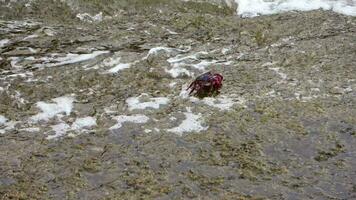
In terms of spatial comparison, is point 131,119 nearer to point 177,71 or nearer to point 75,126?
point 75,126

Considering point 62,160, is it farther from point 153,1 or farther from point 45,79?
point 153,1

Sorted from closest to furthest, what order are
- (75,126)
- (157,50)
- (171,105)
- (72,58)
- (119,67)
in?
(75,126) < (171,105) < (119,67) < (72,58) < (157,50)

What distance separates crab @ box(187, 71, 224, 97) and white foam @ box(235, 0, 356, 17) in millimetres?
5181

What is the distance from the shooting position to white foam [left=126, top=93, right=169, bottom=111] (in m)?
9.07

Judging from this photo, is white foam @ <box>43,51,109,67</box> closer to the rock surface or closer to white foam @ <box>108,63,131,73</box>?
the rock surface

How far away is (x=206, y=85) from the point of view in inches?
367

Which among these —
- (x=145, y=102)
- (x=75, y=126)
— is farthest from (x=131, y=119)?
(x=75, y=126)

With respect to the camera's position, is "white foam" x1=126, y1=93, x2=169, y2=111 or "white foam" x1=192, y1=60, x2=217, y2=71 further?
"white foam" x1=192, y1=60, x2=217, y2=71

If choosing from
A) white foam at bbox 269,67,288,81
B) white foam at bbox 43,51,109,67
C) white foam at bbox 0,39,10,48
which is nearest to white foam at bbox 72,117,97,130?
white foam at bbox 43,51,109,67

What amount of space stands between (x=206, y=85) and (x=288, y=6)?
6.06m

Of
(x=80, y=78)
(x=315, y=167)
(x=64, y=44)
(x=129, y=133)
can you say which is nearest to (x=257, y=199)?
(x=315, y=167)

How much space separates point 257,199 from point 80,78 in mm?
4828

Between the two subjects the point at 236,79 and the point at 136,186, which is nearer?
the point at 136,186

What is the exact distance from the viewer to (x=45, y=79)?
1004cm
